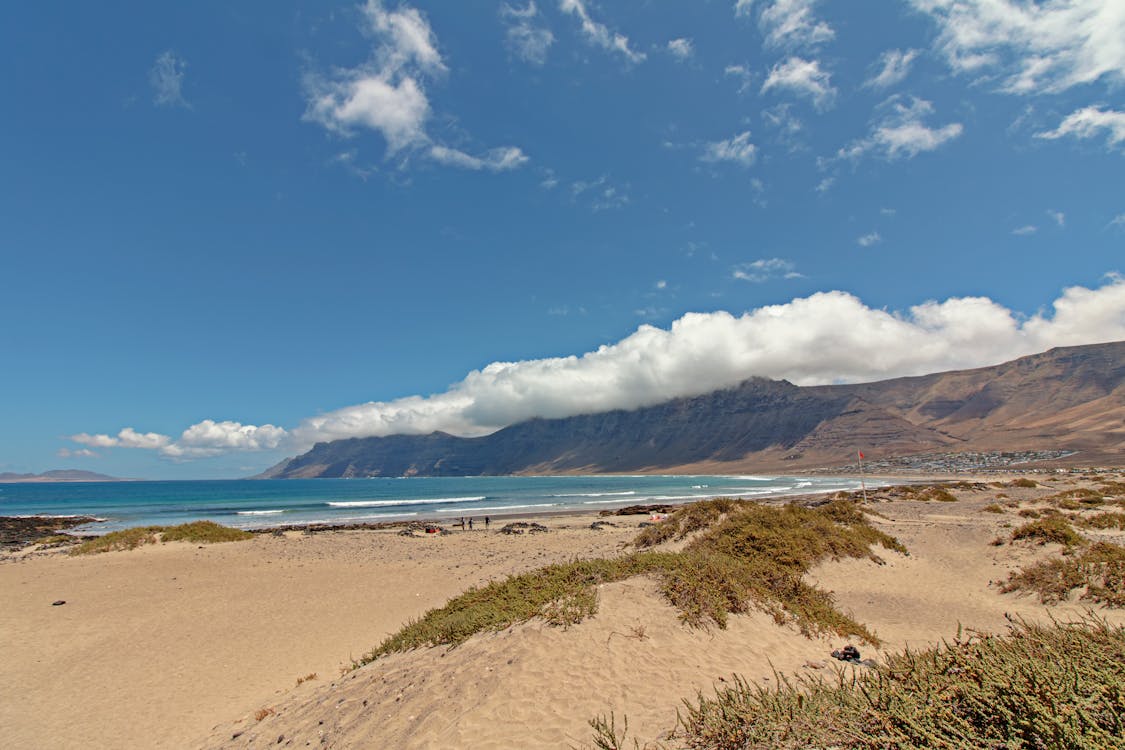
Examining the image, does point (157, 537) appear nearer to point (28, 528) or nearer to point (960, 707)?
point (28, 528)

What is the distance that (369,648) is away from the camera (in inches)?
486

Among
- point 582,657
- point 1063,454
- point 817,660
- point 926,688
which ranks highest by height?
point 926,688

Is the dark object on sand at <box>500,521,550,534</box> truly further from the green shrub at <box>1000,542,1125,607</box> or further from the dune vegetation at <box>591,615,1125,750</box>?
the dune vegetation at <box>591,615,1125,750</box>

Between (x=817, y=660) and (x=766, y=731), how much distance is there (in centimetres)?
455

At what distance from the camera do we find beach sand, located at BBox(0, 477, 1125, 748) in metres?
6.92

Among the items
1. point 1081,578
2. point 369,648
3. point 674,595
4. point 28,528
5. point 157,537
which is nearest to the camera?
point 674,595

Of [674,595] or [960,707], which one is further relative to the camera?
[674,595]

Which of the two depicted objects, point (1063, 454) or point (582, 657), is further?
point (1063, 454)

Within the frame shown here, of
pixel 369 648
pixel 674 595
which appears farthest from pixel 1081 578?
pixel 369 648

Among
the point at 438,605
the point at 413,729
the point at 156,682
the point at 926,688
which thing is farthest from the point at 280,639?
the point at 926,688

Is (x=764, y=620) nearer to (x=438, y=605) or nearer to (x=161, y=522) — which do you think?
(x=438, y=605)

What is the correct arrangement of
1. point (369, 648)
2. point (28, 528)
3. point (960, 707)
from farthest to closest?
point (28, 528) < point (369, 648) < point (960, 707)

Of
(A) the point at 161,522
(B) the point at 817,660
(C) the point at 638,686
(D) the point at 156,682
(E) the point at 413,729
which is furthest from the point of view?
(A) the point at 161,522

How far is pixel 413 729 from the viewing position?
6.47 m
